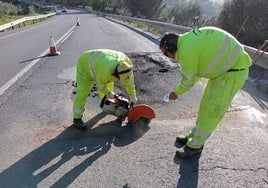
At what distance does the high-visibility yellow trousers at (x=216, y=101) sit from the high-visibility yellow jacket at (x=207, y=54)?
0.11 metres

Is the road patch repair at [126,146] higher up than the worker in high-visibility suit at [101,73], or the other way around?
the worker in high-visibility suit at [101,73]

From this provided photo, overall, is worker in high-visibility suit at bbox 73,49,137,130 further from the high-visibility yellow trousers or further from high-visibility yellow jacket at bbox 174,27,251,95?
the high-visibility yellow trousers

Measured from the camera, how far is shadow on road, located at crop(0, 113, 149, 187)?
341 cm

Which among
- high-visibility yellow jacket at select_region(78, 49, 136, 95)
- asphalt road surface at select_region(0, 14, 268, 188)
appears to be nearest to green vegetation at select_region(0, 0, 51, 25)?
asphalt road surface at select_region(0, 14, 268, 188)

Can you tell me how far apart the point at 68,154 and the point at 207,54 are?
2111 millimetres

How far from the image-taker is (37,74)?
8.00 metres

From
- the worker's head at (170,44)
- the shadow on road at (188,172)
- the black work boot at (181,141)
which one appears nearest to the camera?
the shadow on road at (188,172)

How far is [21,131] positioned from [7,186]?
4.64 feet

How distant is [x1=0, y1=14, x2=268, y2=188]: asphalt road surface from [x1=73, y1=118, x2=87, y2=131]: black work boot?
78 mm

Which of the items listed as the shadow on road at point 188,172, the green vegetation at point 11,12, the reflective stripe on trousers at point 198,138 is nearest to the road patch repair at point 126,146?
the shadow on road at point 188,172

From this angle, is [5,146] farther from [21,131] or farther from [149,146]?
[149,146]

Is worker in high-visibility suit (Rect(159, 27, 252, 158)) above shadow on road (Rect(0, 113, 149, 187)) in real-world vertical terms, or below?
above

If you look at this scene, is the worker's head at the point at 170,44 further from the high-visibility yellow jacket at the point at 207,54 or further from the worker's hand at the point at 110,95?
the worker's hand at the point at 110,95

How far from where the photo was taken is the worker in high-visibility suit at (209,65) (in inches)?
133
